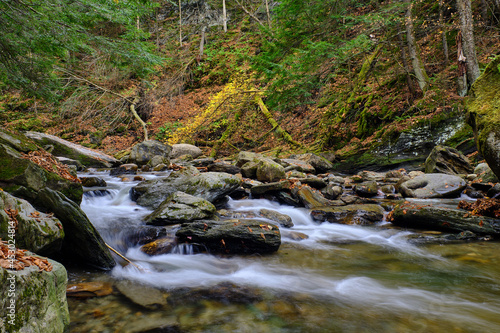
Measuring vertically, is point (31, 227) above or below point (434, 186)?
below

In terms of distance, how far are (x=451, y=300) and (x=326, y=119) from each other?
10.9 meters

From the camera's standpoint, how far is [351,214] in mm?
5773

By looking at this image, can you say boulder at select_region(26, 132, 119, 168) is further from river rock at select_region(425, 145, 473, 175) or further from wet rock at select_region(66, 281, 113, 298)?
river rock at select_region(425, 145, 473, 175)


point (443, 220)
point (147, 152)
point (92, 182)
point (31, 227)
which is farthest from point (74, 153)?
point (443, 220)

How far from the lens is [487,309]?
107 inches

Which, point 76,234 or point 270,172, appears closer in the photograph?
point 76,234

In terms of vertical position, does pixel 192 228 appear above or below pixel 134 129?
below

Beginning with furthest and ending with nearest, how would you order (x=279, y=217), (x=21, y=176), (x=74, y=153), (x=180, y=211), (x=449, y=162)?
(x=74, y=153), (x=449, y=162), (x=279, y=217), (x=180, y=211), (x=21, y=176)

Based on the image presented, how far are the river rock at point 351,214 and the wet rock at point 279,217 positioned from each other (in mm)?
675

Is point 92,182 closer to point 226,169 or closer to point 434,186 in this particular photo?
point 226,169

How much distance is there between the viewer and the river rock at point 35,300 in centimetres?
150

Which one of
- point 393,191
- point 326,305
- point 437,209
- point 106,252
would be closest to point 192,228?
point 106,252

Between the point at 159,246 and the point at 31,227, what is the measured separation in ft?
5.93

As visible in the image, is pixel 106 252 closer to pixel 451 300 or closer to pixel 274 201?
pixel 451 300
